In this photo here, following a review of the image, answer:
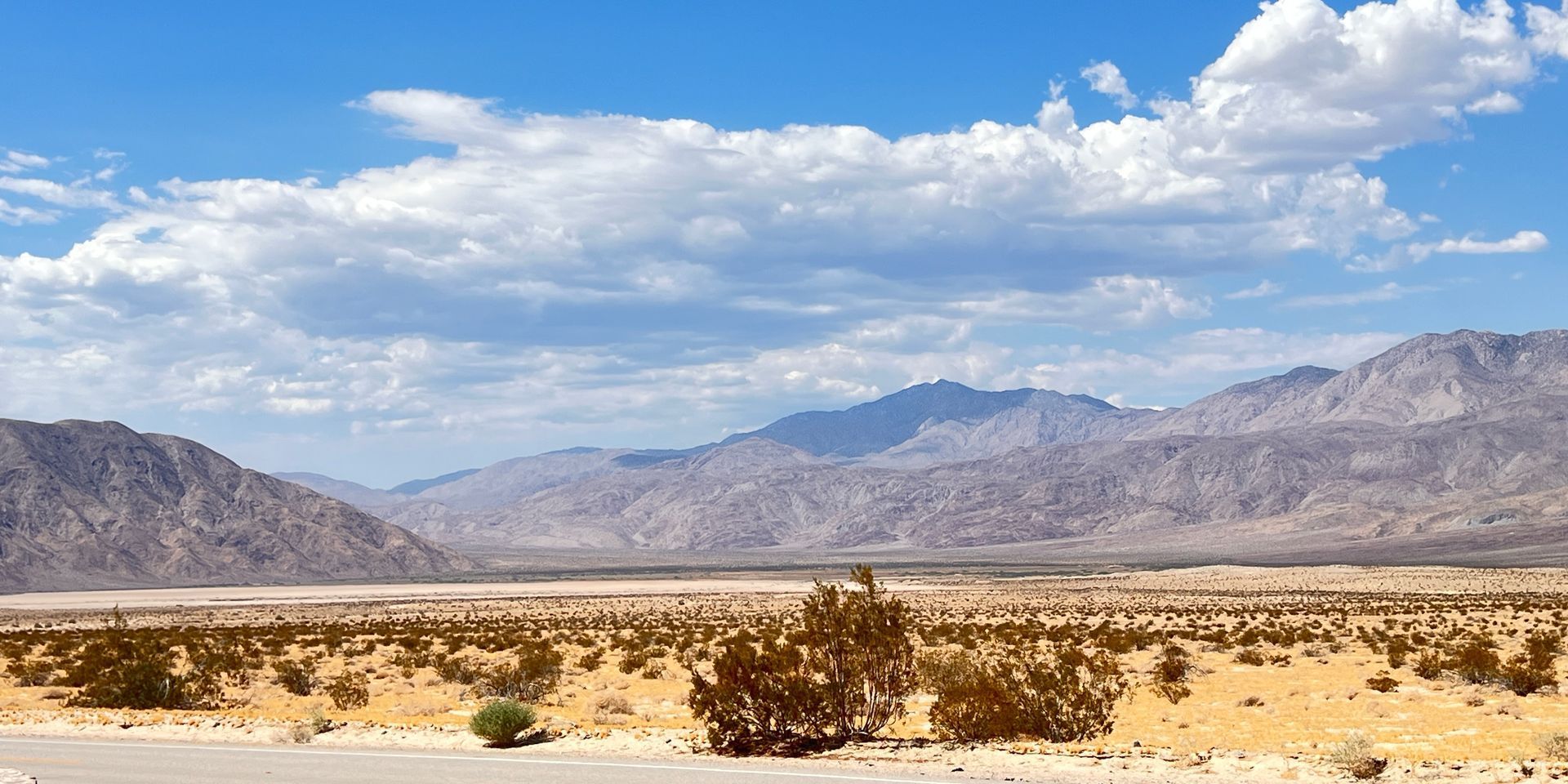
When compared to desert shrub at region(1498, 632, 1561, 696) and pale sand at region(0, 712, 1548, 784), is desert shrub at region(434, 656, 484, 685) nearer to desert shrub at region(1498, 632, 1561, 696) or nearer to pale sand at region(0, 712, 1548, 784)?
pale sand at region(0, 712, 1548, 784)

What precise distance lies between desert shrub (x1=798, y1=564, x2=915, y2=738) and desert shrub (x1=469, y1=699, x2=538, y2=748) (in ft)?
13.2

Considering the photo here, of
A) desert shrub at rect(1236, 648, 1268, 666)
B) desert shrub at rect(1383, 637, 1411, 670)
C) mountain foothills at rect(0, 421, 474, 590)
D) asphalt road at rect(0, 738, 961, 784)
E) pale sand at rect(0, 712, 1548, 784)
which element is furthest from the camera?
mountain foothills at rect(0, 421, 474, 590)

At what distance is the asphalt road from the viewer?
45.9ft

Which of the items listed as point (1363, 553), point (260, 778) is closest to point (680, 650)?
point (260, 778)

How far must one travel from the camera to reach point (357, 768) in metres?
15.1

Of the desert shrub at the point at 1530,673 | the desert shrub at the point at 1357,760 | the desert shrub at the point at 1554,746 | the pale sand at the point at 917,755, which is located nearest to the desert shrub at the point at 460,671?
the pale sand at the point at 917,755

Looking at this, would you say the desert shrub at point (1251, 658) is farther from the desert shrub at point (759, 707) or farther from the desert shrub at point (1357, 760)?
the desert shrub at point (759, 707)

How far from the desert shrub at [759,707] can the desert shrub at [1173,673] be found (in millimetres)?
9132

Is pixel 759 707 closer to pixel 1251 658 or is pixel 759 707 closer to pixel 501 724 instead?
pixel 501 724

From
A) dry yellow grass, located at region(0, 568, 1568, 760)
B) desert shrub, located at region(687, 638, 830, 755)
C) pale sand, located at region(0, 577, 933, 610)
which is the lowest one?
pale sand, located at region(0, 577, 933, 610)

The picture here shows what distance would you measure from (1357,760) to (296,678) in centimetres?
2197

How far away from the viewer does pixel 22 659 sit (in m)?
36.5

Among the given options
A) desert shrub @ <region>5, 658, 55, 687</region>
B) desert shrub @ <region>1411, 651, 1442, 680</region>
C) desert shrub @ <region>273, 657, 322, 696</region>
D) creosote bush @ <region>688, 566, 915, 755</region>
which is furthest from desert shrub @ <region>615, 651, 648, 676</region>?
desert shrub @ <region>1411, 651, 1442, 680</region>

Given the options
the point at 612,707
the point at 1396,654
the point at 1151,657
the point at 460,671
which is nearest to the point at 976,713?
the point at 612,707
